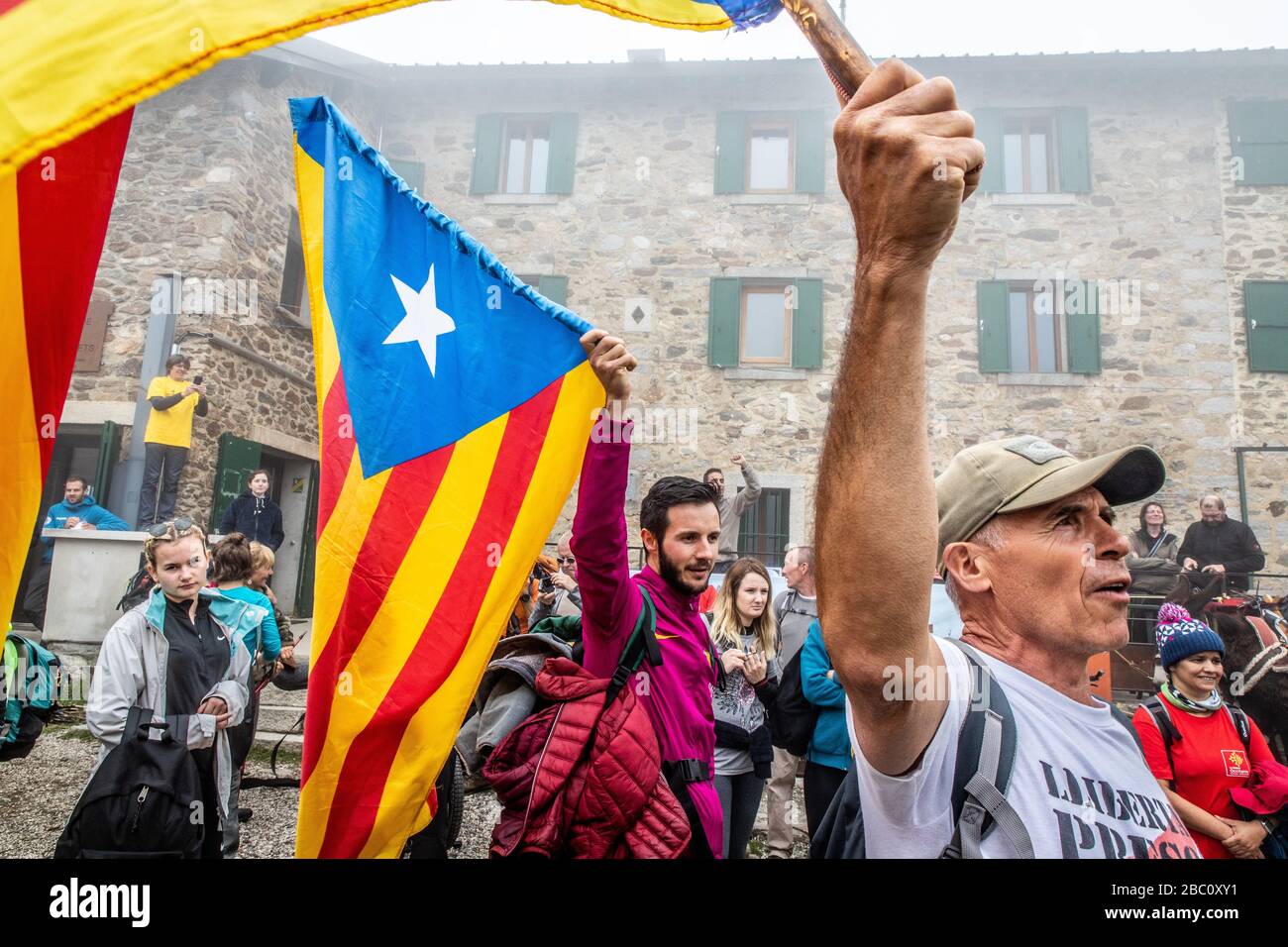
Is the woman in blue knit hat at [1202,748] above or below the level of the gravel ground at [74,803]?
above

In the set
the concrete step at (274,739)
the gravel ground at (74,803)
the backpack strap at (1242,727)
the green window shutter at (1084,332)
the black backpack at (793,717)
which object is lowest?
the gravel ground at (74,803)

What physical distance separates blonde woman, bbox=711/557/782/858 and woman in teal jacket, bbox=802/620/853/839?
0.77 ft

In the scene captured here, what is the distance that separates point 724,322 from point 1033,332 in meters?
4.83

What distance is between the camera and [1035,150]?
12984 mm

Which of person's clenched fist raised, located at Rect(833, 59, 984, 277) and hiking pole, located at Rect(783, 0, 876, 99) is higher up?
hiking pole, located at Rect(783, 0, 876, 99)

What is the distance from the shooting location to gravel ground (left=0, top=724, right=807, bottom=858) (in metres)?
4.84

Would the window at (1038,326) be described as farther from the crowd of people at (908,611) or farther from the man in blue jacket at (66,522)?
the man in blue jacket at (66,522)

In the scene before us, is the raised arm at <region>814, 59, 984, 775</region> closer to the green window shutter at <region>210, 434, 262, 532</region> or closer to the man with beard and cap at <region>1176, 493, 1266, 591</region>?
the man with beard and cap at <region>1176, 493, 1266, 591</region>

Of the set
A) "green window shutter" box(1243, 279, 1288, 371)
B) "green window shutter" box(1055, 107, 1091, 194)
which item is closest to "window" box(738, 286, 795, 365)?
"green window shutter" box(1055, 107, 1091, 194)

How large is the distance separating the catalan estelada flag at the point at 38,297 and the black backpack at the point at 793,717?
3328 millimetres

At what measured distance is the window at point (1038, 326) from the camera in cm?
1201

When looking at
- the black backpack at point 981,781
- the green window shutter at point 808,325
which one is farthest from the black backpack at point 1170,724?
the green window shutter at point 808,325

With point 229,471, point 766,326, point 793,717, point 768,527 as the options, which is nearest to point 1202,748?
point 793,717
